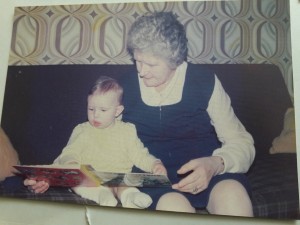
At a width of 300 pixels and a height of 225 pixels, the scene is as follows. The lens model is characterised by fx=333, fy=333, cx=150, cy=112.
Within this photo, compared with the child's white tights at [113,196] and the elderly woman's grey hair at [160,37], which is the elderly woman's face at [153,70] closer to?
the elderly woman's grey hair at [160,37]

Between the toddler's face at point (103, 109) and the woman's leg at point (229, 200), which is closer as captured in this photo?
the woman's leg at point (229, 200)

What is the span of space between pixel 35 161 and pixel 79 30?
1.49 ft

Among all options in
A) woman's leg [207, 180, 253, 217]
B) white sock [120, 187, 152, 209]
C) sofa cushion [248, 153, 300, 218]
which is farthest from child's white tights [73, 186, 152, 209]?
sofa cushion [248, 153, 300, 218]

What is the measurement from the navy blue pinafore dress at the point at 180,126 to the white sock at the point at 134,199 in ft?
0.05

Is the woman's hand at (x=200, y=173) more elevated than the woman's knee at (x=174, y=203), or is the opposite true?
the woman's hand at (x=200, y=173)

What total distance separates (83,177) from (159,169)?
0.23 metres

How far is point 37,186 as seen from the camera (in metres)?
1.03

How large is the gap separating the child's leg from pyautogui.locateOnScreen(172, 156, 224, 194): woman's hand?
0.19 metres

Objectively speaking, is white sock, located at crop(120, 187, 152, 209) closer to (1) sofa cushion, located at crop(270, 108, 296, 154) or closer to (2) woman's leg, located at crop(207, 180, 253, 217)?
(2) woman's leg, located at crop(207, 180, 253, 217)

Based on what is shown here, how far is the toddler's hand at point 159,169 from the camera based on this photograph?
3.22 ft

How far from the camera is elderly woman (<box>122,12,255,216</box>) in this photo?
3.15 ft

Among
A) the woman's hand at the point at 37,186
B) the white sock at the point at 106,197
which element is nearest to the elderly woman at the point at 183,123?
the white sock at the point at 106,197

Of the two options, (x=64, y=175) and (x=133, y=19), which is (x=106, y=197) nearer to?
(x=64, y=175)

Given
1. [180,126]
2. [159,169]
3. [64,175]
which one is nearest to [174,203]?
[159,169]
